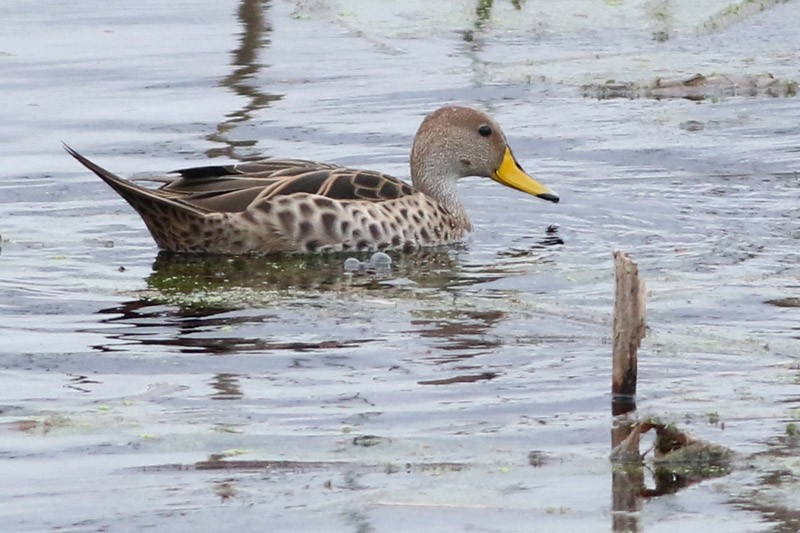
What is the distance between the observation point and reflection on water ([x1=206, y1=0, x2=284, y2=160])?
475 inches

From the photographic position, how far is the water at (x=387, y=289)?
5402 mm

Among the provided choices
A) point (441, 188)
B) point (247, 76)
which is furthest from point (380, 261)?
point (247, 76)

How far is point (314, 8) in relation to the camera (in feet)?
54.2

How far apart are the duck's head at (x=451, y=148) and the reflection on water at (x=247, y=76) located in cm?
141

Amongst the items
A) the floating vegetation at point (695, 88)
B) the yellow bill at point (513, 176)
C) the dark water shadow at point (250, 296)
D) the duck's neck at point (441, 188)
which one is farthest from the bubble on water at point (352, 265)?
the floating vegetation at point (695, 88)

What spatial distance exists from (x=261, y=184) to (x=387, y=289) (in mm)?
1258

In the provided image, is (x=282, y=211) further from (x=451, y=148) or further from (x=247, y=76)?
(x=247, y=76)

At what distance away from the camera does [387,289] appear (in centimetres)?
896

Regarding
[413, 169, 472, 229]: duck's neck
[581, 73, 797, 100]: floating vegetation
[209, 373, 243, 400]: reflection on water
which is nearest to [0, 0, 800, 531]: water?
[209, 373, 243, 400]: reflection on water

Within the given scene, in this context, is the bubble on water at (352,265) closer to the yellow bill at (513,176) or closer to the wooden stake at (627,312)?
the yellow bill at (513,176)

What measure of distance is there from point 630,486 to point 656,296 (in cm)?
303

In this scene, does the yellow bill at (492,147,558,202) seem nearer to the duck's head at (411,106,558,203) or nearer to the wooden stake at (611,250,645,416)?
the duck's head at (411,106,558,203)

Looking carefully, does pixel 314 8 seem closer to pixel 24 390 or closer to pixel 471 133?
pixel 471 133

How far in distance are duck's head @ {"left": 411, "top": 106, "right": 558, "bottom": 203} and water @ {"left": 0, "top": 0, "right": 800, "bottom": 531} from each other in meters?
0.31
